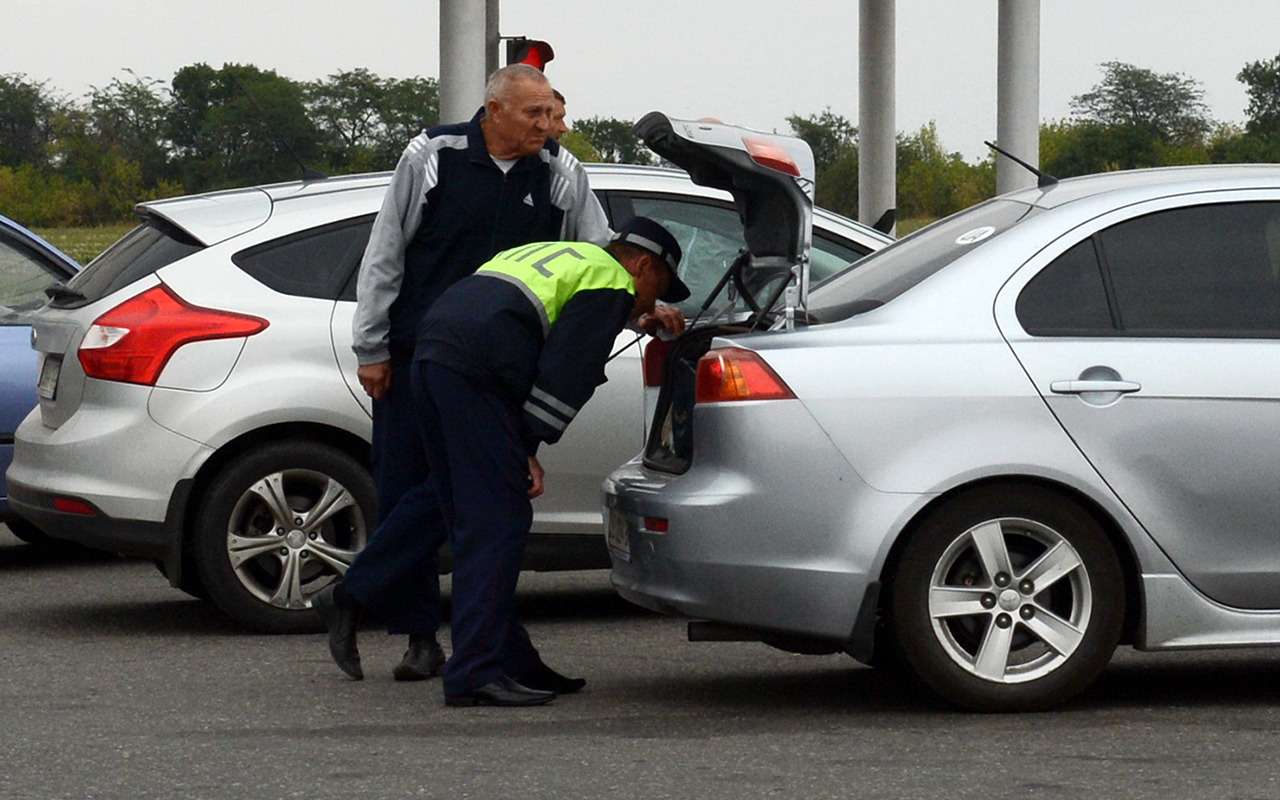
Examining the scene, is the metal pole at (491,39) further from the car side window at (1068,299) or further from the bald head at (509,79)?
the car side window at (1068,299)

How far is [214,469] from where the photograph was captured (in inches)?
307

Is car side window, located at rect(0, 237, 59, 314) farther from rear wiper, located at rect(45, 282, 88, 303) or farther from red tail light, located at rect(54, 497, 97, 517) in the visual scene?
red tail light, located at rect(54, 497, 97, 517)

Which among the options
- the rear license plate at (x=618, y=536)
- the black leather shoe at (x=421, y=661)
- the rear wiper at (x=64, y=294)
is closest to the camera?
the rear license plate at (x=618, y=536)

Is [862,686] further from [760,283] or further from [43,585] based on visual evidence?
[43,585]

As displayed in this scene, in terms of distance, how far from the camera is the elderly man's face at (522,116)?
667 cm

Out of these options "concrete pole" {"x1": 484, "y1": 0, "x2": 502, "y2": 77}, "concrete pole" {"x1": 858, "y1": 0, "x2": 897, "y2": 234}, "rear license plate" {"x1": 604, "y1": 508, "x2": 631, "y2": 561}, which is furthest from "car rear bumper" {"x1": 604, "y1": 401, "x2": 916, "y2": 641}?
"concrete pole" {"x1": 858, "y1": 0, "x2": 897, "y2": 234}

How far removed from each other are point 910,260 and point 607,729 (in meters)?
1.59

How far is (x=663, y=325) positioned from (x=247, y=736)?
167 centimetres

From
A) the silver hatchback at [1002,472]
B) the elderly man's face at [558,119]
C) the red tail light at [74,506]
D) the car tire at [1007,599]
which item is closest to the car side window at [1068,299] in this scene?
the silver hatchback at [1002,472]

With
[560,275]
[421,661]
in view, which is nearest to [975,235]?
[560,275]

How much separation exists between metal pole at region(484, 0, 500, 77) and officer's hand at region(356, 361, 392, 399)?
13967 mm

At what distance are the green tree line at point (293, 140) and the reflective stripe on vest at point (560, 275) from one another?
1752 cm

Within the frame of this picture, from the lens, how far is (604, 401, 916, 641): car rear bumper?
5.88m

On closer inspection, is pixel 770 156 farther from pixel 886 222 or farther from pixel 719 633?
pixel 886 222
